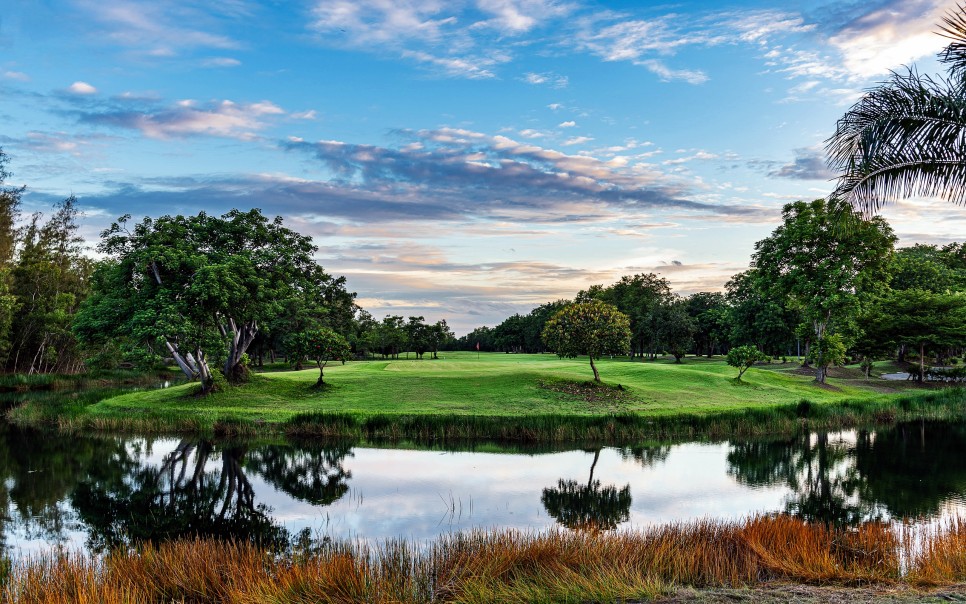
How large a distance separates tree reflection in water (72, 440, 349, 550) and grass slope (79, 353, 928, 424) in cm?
637

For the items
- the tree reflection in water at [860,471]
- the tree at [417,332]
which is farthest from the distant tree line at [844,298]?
the tree at [417,332]

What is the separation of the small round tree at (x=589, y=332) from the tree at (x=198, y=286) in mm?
16646

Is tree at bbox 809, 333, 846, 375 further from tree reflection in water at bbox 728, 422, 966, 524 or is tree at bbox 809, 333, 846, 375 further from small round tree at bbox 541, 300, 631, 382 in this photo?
small round tree at bbox 541, 300, 631, 382

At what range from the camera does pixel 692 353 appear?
363 ft

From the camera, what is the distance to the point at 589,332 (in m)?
36.7

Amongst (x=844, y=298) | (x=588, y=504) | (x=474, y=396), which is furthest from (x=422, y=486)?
(x=844, y=298)

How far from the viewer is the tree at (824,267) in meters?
48.2

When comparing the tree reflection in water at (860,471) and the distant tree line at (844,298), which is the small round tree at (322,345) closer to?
the distant tree line at (844,298)

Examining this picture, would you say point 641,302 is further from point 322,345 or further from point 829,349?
point 322,345

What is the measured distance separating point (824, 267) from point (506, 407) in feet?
109

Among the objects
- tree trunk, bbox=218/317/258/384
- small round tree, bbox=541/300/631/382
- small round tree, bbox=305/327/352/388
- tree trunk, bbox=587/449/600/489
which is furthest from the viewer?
tree trunk, bbox=218/317/258/384

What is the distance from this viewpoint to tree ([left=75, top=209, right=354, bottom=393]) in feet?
109

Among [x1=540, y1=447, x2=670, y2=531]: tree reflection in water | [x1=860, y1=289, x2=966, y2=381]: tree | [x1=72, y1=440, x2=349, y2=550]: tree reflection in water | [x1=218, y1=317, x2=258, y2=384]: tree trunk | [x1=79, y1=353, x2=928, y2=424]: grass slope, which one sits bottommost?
[x1=72, y1=440, x2=349, y2=550]: tree reflection in water

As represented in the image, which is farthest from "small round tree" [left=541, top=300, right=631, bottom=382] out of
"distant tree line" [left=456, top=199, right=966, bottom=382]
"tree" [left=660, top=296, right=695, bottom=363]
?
"tree" [left=660, top=296, right=695, bottom=363]
